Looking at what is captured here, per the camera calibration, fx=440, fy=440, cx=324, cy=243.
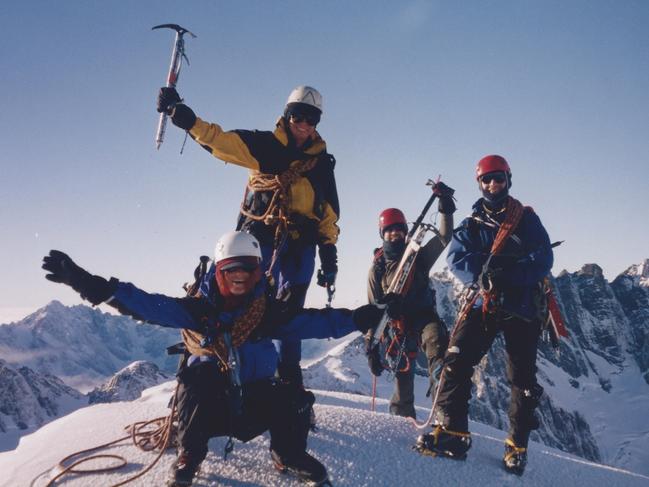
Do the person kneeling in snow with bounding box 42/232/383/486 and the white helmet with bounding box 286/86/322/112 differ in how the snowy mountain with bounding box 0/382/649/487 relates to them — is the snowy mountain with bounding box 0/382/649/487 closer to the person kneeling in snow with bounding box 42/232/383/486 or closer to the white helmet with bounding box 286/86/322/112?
the person kneeling in snow with bounding box 42/232/383/486

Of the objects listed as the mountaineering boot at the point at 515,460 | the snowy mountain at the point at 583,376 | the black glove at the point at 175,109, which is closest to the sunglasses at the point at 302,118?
the black glove at the point at 175,109

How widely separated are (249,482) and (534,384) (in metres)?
3.15

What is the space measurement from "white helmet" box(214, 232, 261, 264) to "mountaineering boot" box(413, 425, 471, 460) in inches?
103

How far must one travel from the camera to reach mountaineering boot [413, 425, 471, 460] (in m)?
4.55

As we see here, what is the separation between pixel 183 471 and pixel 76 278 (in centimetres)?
175

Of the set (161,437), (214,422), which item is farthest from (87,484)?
(214,422)

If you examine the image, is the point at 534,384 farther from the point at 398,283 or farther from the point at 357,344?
the point at 357,344

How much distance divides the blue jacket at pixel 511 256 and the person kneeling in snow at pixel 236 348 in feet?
5.74

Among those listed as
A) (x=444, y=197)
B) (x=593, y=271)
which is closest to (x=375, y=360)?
(x=444, y=197)

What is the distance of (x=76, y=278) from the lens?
316 cm

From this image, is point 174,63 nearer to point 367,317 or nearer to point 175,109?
point 175,109

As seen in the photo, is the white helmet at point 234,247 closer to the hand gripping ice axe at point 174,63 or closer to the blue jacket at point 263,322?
the blue jacket at point 263,322

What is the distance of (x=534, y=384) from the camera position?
15.7 ft

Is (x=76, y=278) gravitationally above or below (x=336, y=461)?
above
